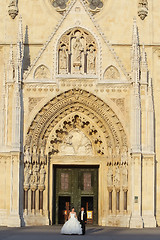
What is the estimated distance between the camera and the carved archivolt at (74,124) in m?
28.1

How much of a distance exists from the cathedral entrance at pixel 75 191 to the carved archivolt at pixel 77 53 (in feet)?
14.9

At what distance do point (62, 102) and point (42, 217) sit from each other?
16.8 ft

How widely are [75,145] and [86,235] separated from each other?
19.7 feet

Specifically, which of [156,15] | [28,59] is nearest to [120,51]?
[156,15]

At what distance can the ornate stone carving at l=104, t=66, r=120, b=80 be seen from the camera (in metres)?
28.2

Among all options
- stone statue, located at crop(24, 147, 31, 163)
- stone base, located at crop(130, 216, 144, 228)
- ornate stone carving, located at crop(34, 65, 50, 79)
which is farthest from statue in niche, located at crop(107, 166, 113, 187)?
ornate stone carving, located at crop(34, 65, 50, 79)

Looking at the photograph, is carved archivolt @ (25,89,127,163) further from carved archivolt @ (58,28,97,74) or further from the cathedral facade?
carved archivolt @ (58,28,97,74)

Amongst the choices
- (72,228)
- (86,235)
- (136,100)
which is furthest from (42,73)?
(86,235)

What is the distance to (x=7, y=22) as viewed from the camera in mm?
29719

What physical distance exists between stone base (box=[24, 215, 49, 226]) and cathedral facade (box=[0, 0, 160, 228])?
45mm

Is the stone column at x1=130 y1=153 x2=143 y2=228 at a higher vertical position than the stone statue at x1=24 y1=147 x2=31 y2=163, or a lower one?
lower

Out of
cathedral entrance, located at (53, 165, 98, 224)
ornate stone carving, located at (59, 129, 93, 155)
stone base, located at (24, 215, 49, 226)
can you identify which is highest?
ornate stone carving, located at (59, 129, 93, 155)

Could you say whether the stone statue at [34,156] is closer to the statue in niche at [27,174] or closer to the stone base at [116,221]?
the statue in niche at [27,174]

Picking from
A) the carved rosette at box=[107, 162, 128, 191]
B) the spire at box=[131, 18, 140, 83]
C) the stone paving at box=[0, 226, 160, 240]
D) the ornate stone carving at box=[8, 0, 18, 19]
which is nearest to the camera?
the stone paving at box=[0, 226, 160, 240]
